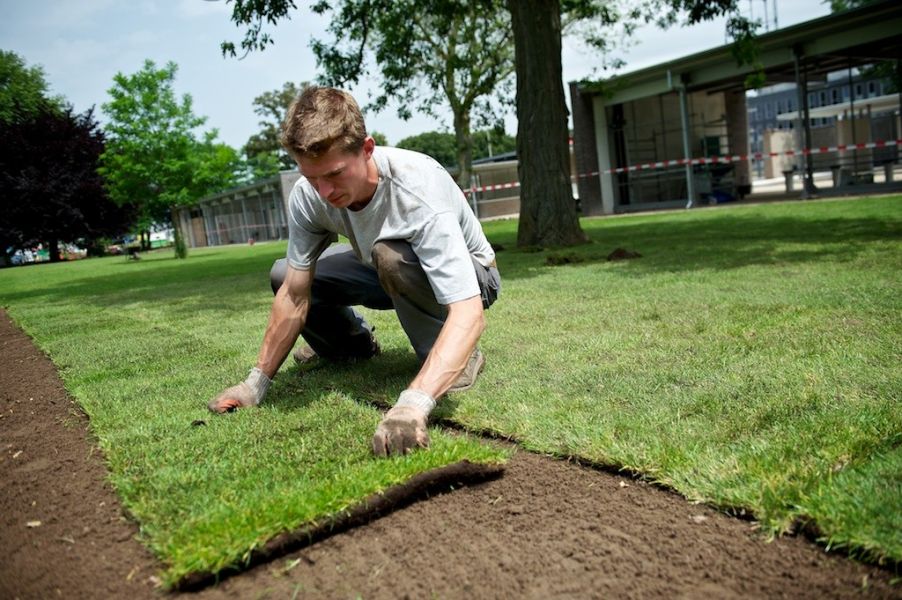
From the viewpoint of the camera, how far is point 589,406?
8.94 ft

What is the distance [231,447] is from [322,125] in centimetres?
122

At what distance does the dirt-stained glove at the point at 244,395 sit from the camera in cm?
298

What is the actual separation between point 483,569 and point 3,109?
52.8 m

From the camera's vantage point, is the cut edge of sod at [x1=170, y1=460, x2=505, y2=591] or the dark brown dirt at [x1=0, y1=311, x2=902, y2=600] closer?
the dark brown dirt at [x1=0, y1=311, x2=902, y2=600]

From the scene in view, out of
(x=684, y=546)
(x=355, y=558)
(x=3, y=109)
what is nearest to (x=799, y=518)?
(x=684, y=546)

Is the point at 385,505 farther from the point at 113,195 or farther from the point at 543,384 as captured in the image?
the point at 113,195

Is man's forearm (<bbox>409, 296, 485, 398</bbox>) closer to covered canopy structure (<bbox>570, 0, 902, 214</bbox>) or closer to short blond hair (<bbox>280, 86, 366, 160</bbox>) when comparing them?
short blond hair (<bbox>280, 86, 366, 160</bbox>)

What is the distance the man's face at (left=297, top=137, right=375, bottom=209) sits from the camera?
8.21ft

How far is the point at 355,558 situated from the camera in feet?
5.81

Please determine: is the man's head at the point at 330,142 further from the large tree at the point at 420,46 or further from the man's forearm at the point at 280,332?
the large tree at the point at 420,46

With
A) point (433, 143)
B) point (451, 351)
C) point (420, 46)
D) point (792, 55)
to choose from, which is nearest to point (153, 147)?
point (420, 46)

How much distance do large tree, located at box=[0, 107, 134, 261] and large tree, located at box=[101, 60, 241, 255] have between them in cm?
1537

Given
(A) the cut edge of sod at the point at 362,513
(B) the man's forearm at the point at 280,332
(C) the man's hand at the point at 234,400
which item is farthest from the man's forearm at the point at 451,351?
(C) the man's hand at the point at 234,400

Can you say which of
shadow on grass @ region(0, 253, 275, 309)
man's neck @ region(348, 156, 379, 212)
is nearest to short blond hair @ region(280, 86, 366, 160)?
man's neck @ region(348, 156, 379, 212)
